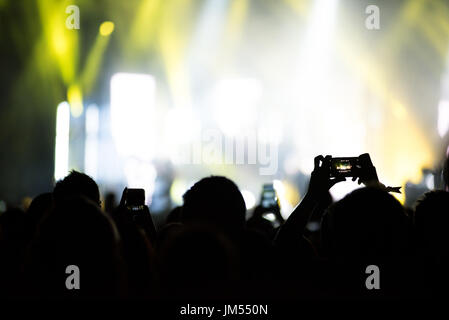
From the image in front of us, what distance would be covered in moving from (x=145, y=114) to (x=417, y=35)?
826 centimetres

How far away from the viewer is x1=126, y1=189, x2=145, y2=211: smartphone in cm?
326

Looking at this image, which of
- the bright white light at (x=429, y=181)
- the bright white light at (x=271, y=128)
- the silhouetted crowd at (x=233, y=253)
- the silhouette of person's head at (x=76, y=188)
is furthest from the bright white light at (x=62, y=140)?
the silhouetted crowd at (x=233, y=253)

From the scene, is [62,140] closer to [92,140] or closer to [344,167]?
[92,140]

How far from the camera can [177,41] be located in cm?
1755

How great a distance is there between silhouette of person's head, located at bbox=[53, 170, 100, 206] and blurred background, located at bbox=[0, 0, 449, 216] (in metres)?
9.74

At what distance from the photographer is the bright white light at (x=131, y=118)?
16109 millimetres

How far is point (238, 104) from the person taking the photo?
16578mm

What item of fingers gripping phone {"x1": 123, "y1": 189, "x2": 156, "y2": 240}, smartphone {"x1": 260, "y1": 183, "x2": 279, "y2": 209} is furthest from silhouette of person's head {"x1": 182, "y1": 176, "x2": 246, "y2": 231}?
smartphone {"x1": 260, "y1": 183, "x2": 279, "y2": 209}

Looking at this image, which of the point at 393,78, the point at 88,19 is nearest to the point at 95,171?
the point at 88,19

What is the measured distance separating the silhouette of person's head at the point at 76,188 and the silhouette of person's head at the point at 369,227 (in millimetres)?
1552

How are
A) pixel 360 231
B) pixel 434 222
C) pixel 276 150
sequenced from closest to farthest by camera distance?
pixel 360 231 < pixel 434 222 < pixel 276 150

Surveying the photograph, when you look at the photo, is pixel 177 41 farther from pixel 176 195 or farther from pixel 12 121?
pixel 12 121

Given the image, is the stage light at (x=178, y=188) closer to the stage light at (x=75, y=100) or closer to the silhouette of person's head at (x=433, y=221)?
the stage light at (x=75, y=100)
